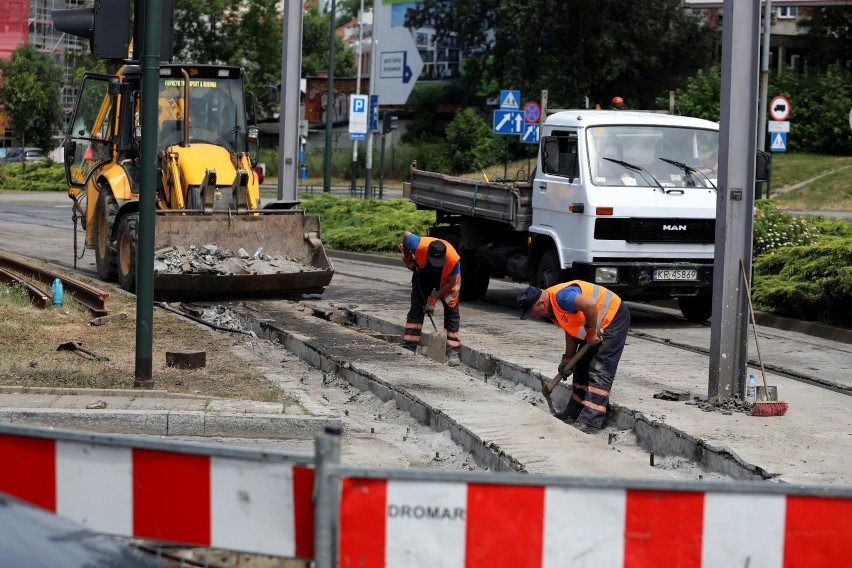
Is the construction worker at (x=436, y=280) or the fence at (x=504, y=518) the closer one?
the fence at (x=504, y=518)

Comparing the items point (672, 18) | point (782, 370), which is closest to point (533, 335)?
point (782, 370)

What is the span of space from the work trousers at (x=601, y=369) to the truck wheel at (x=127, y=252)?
8.31m

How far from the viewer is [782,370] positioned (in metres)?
11.8

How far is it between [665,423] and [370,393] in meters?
2.73

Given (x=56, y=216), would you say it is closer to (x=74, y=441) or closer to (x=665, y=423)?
(x=665, y=423)

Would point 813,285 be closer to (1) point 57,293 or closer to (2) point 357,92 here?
(1) point 57,293

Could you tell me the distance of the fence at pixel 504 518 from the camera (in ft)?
12.4

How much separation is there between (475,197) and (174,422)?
9.00 meters

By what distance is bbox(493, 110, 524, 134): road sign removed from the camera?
24875 mm

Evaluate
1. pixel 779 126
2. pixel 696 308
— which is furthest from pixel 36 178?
pixel 696 308

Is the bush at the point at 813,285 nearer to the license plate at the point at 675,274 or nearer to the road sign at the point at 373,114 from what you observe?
the license plate at the point at 675,274

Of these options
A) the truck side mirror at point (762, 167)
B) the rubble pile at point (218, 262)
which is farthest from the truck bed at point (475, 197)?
the truck side mirror at point (762, 167)

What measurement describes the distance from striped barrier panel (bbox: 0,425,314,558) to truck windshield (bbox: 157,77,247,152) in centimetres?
1349

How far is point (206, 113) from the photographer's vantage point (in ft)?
57.9
